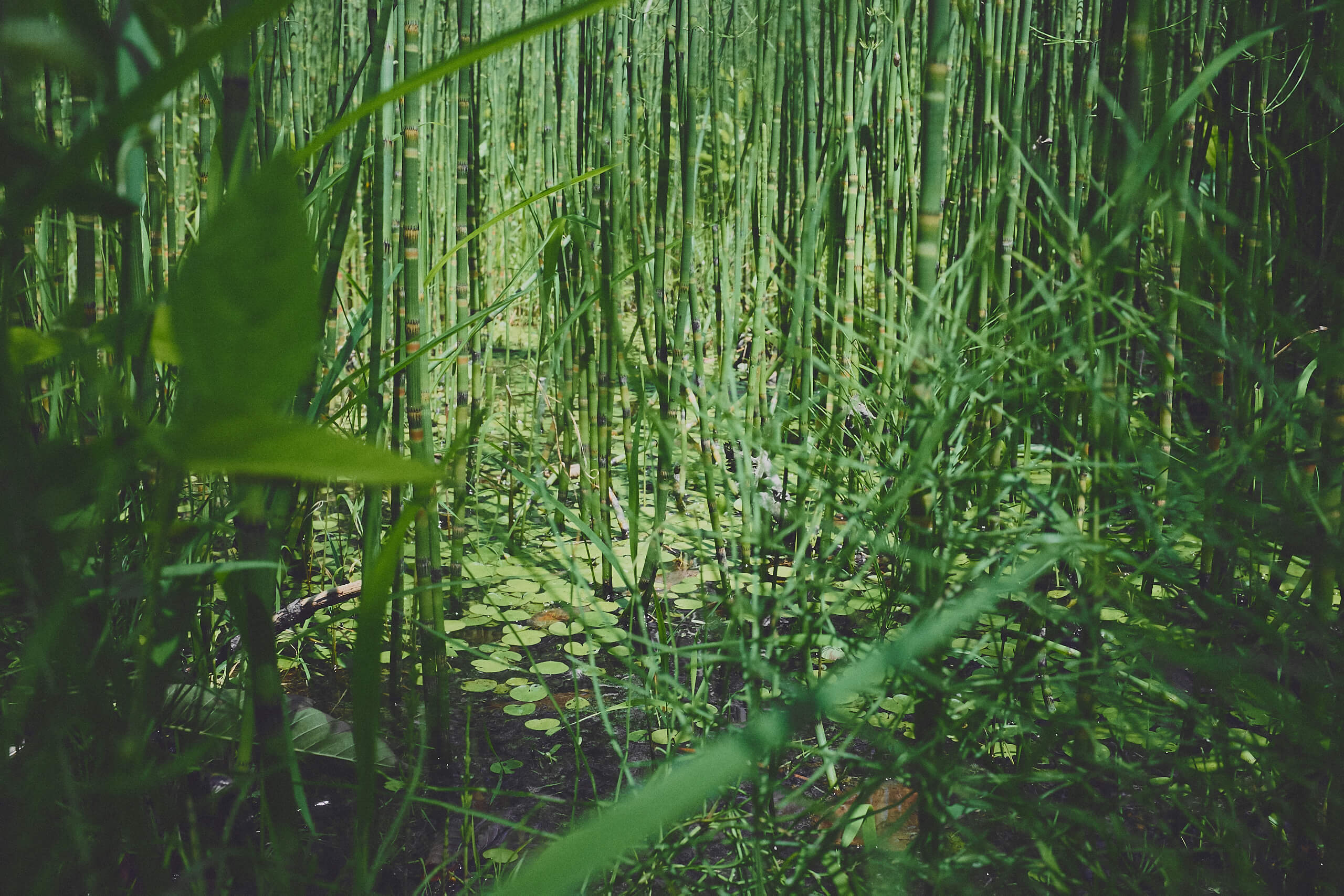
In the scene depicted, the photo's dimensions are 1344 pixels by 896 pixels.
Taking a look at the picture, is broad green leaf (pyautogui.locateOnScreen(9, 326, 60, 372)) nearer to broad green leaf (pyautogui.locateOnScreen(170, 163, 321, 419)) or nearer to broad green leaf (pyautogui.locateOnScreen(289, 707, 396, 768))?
broad green leaf (pyautogui.locateOnScreen(170, 163, 321, 419))

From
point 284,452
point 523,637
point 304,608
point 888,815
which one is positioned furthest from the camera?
point 523,637

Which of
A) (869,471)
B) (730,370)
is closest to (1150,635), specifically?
(869,471)

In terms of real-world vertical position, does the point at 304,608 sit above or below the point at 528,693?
above

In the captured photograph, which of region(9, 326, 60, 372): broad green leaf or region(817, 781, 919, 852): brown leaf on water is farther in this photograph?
region(817, 781, 919, 852): brown leaf on water

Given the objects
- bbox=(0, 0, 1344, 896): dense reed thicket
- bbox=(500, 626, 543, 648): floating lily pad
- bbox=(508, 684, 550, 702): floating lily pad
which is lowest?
bbox=(508, 684, 550, 702): floating lily pad

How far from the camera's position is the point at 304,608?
1238mm

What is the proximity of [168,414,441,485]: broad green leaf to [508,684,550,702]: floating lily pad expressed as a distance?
1084 mm

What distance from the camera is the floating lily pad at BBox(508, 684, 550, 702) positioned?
4.13 ft

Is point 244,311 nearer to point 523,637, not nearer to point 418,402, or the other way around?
point 418,402

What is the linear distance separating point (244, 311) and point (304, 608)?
114 cm

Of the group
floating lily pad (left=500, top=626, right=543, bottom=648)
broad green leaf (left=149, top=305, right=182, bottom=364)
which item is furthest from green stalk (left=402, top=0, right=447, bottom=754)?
broad green leaf (left=149, top=305, right=182, bottom=364)

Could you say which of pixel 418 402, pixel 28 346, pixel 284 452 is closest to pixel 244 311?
pixel 284 452

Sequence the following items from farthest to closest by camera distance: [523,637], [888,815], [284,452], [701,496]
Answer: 1. [701,496]
2. [523,637]
3. [888,815]
4. [284,452]

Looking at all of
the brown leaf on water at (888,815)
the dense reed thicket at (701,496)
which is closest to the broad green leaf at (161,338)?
the dense reed thicket at (701,496)
